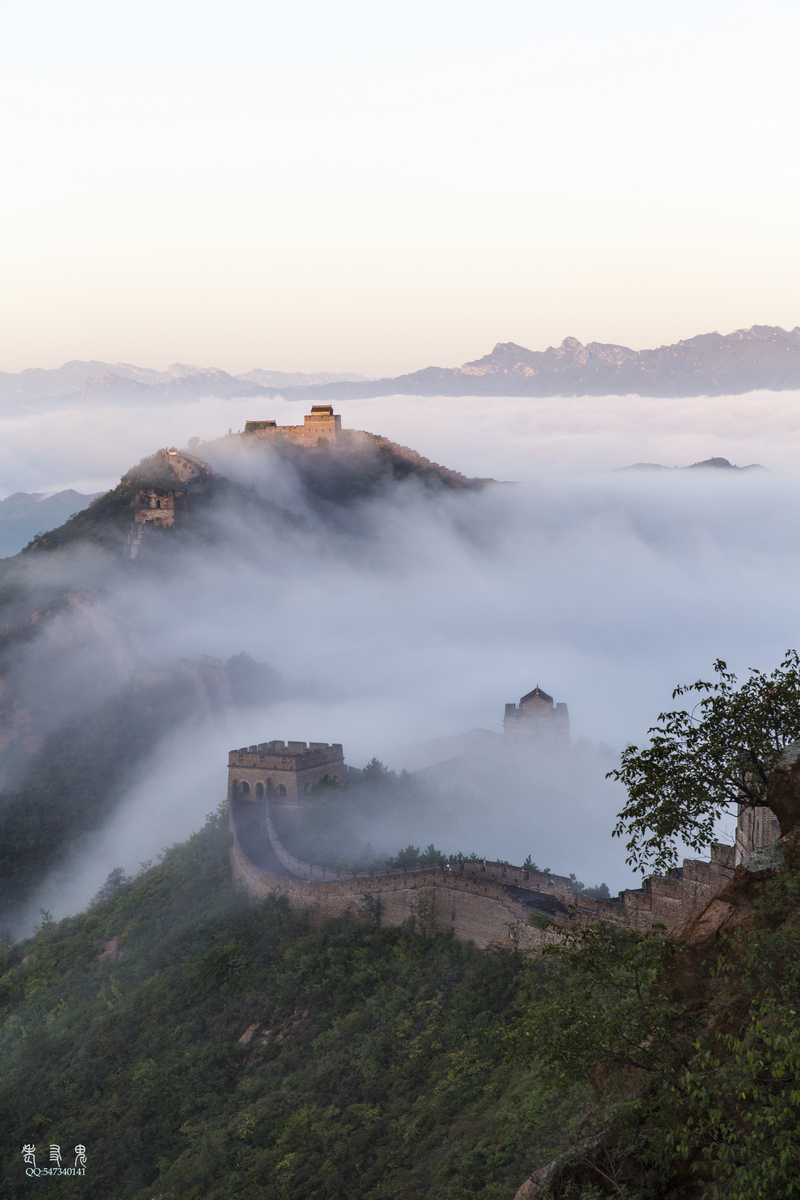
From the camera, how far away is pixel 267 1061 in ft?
109

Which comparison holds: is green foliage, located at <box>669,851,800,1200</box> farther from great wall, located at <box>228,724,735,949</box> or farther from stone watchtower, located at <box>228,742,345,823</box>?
stone watchtower, located at <box>228,742,345,823</box>

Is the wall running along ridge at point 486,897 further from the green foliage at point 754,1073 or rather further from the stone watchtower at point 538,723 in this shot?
the stone watchtower at point 538,723

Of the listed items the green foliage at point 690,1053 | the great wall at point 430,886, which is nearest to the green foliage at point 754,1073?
the green foliage at point 690,1053

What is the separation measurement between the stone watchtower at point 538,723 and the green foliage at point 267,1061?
132 ft

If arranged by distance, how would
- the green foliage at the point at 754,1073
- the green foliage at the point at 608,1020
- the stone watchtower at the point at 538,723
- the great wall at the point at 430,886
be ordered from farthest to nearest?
the stone watchtower at the point at 538,723 < the great wall at the point at 430,886 < the green foliage at the point at 608,1020 < the green foliage at the point at 754,1073

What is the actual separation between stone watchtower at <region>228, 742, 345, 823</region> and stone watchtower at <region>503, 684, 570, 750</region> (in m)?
35.8

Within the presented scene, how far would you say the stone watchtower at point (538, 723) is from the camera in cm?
8369

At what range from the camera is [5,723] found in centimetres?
8931

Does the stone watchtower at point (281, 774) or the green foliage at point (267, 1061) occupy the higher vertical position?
the stone watchtower at point (281, 774)

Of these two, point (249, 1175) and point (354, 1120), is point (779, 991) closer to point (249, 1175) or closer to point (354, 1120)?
point (354, 1120)

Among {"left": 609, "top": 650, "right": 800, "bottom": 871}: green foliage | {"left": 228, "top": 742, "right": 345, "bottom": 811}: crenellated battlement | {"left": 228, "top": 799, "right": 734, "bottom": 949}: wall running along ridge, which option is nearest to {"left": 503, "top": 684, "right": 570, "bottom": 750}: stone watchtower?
{"left": 228, "top": 742, "right": 345, "bottom": 811}: crenellated battlement

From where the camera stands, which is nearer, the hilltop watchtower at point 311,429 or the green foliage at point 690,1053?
the green foliage at point 690,1053

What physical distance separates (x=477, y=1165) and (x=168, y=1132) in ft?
52.2

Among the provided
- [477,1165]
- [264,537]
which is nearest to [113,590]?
[264,537]
